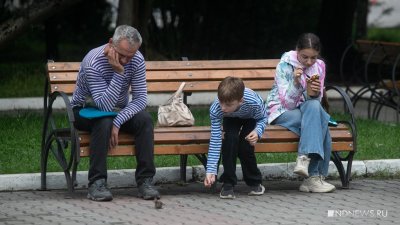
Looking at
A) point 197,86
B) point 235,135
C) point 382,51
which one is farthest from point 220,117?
point 382,51

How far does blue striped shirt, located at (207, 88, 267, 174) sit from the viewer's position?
7855 millimetres

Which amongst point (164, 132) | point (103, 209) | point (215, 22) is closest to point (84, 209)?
point (103, 209)

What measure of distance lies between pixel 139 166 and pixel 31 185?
3.19 feet

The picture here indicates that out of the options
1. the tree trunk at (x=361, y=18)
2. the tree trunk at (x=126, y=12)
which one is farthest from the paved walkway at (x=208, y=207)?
the tree trunk at (x=361, y=18)

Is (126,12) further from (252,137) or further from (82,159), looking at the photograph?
(252,137)

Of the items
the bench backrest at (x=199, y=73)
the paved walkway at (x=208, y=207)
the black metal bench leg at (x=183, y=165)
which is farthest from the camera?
the bench backrest at (x=199, y=73)

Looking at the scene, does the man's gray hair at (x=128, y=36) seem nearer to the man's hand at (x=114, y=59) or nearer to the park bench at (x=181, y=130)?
the man's hand at (x=114, y=59)

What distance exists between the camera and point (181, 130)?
26.5 feet

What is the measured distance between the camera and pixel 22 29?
42.8 ft

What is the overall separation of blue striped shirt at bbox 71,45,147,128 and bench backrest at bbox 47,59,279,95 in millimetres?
762

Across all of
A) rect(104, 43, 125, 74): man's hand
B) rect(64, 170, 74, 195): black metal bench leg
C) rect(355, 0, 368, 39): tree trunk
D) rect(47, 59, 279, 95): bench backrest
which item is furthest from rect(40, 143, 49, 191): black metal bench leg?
rect(355, 0, 368, 39): tree trunk

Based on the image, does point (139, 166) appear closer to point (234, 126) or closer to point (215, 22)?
point (234, 126)

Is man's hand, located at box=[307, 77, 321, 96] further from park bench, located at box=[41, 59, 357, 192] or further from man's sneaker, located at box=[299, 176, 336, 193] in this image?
man's sneaker, located at box=[299, 176, 336, 193]

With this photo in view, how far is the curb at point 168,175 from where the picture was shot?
8.34 m
